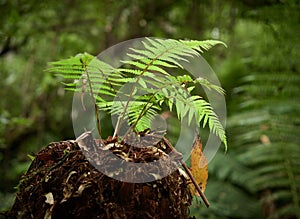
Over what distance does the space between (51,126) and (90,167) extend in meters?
2.42

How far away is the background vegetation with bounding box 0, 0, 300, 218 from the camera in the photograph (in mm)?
2270

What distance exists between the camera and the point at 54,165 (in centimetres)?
80

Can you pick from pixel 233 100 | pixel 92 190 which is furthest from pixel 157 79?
pixel 233 100

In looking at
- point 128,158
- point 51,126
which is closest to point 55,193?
point 128,158

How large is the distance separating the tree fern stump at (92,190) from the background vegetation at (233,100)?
4.02ft

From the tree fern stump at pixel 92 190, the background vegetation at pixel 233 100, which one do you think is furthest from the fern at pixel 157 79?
the background vegetation at pixel 233 100

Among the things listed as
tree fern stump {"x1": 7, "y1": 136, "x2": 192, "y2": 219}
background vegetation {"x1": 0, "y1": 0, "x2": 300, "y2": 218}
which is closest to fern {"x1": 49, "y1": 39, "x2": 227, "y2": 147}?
tree fern stump {"x1": 7, "y1": 136, "x2": 192, "y2": 219}

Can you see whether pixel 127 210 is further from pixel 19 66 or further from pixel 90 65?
pixel 19 66

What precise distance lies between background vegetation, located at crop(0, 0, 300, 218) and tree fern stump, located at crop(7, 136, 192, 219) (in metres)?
1.23

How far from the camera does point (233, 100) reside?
10.3 feet

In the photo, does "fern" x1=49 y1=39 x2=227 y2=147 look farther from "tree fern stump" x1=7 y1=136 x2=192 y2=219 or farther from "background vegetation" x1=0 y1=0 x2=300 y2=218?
"background vegetation" x1=0 y1=0 x2=300 y2=218

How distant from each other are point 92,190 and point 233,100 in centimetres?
255

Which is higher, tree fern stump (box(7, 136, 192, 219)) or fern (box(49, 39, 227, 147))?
fern (box(49, 39, 227, 147))

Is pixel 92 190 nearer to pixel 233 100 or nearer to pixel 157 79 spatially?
pixel 157 79
